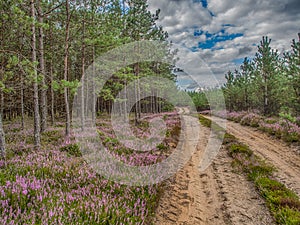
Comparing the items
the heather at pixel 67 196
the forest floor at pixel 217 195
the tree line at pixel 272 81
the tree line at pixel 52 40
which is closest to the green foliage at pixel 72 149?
the tree line at pixel 52 40

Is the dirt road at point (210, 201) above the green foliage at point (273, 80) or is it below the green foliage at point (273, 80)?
below

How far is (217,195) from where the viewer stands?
239 inches

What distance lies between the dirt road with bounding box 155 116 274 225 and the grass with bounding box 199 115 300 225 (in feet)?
0.70

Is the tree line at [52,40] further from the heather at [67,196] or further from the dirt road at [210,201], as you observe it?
the dirt road at [210,201]

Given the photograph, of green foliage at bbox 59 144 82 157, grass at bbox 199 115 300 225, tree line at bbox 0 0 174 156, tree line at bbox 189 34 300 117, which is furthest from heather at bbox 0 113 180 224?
tree line at bbox 189 34 300 117

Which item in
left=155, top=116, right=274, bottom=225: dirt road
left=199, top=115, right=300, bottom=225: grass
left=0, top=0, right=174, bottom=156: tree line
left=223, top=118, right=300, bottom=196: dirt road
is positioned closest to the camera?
left=199, top=115, right=300, bottom=225: grass

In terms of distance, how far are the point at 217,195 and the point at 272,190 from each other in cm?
166

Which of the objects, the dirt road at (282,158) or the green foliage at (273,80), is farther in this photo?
the green foliage at (273,80)

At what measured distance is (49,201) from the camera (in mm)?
4051

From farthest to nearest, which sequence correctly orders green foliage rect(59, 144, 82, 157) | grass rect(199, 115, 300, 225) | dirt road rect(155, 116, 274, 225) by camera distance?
green foliage rect(59, 144, 82, 157) < dirt road rect(155, 116, 274, 225) < grass rect(199, 115, 300, 225)

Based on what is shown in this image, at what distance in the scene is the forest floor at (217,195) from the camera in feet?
15.9

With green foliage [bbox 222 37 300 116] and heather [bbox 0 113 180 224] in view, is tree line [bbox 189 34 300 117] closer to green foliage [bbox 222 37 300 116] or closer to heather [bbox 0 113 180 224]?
green foliage [bbox 222 37 300 116]

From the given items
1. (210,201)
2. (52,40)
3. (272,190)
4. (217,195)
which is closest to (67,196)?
(210,201)

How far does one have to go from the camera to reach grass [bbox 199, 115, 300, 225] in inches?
185
